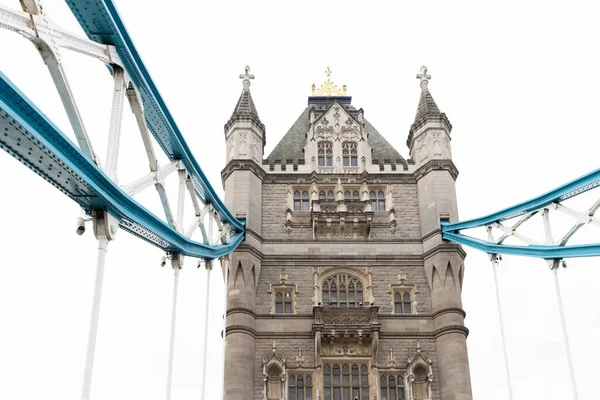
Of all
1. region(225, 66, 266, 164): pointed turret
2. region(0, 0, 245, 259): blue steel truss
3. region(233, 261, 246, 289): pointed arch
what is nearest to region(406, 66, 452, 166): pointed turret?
region(225, 66, 266, 164): pointed turret

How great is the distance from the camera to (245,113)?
32.2 meters

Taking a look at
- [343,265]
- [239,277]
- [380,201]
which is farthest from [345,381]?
[380,201]

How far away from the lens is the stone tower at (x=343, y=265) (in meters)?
27.0

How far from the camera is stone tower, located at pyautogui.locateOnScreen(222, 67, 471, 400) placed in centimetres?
2698

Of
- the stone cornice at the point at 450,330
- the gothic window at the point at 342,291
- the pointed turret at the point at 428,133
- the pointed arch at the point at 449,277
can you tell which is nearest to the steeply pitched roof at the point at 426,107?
the pointed turret at the point at 428,133

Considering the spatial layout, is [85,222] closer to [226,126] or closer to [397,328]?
[397,328]

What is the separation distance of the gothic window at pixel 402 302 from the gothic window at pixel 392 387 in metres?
2.57

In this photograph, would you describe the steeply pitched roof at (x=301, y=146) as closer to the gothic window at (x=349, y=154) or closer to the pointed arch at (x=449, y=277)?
the gothic window at (x=349, y=154)

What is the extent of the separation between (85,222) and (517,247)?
51.9 feet

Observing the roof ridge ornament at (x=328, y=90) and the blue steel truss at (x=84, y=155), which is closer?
the blue steel truss at (x=84, y=155)

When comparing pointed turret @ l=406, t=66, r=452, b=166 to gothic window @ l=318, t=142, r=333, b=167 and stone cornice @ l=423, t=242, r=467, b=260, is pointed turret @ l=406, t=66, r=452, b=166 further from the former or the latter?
stone cornice @ l=423, t=242, r=467, b=260

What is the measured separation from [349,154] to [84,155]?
20560mm

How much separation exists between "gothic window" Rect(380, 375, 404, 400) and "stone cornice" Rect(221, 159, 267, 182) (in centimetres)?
967

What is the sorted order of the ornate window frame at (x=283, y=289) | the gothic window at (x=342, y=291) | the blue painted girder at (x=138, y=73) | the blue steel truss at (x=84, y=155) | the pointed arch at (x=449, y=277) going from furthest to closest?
the gothic window at (x=342, y=291) < the ornate window frame at (x=283, y=289) < the pointed arch at (x=449, y=277) < the blue painted girder at (x=138, y=73) < the blue steel truss at (x=84, y=155)
